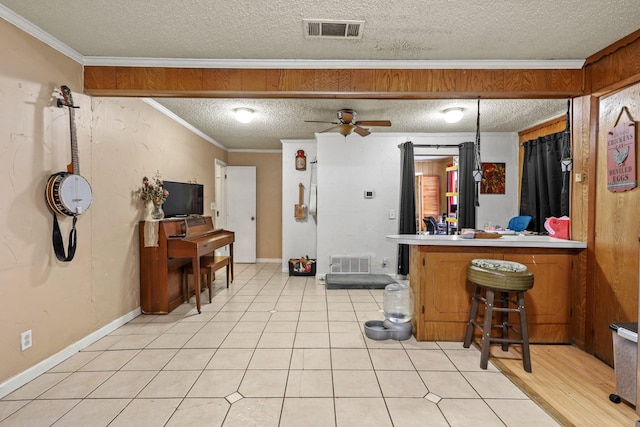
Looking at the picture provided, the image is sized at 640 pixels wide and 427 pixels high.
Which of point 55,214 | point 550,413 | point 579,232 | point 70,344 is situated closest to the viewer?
point 550,413

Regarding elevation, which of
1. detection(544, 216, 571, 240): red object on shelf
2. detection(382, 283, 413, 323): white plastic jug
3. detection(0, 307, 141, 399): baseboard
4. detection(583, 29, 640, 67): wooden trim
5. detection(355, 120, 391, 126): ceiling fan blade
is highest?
detection(583, 29, 640, 67): wooden trim

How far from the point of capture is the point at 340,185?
5.29 meters

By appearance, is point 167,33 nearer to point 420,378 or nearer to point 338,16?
point 338,16

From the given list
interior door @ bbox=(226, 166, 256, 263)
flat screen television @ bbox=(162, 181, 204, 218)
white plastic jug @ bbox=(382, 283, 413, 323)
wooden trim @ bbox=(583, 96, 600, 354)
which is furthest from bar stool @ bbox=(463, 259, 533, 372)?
interior door @ bbox=(226, 166, 256, 263)

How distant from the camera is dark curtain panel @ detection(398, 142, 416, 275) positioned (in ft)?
16.9

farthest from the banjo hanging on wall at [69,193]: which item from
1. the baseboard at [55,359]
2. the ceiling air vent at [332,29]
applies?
the ceiling air vent at [332,29]

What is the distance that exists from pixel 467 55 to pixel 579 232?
70.4 inches

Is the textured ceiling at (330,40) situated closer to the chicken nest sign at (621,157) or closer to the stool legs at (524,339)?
the chicken nest sign at (621,157)

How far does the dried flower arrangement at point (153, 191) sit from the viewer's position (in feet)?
11.6

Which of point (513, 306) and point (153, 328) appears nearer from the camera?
point (513, 306)

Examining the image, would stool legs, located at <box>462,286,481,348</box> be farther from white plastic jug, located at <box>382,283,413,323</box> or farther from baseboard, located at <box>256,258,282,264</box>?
baseboard, located at <box>256,258,282,264</box>

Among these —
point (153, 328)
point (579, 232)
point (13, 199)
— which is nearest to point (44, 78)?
point (13, 199)

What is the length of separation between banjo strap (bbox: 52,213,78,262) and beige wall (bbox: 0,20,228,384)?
4cm

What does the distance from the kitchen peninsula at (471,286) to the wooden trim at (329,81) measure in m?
1.29
